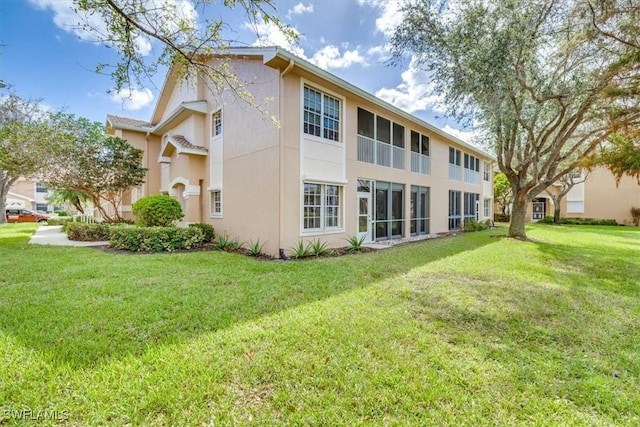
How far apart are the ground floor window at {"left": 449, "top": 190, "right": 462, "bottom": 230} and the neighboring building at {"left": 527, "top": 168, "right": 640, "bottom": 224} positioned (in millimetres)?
17996

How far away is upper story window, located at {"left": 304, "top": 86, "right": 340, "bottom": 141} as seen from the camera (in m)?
10.6

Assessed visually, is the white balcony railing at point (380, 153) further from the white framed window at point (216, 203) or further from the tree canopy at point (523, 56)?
the white framed window at point (216, 203)

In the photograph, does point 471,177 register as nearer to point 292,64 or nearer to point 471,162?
point 471,162

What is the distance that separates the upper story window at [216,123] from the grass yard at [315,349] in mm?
7596

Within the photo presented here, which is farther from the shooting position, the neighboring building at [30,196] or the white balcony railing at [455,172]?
the neighboring building at [30,196]

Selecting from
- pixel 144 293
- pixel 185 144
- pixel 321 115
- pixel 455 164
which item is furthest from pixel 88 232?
pixel 455 164

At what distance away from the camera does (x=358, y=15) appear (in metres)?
11.5

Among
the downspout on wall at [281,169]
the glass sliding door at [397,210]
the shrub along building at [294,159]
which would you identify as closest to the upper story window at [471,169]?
the shrub along building at [294,159]

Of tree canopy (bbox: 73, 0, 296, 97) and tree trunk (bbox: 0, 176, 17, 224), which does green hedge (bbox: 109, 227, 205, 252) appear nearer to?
tree canopy (bbox: 73, 0, 296, 97)

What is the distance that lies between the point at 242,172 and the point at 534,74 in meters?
11.1

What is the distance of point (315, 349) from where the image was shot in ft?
12.1

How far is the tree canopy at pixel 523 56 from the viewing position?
8211mm

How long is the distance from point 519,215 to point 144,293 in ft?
54.2

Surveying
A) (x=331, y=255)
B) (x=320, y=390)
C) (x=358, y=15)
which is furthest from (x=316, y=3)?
(x=320, y=390)
